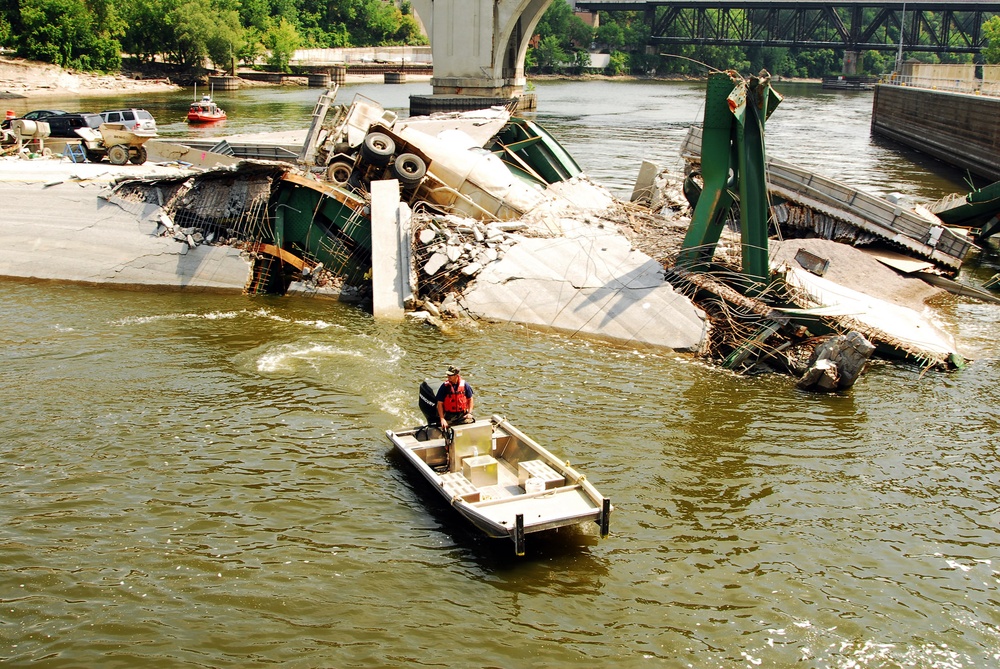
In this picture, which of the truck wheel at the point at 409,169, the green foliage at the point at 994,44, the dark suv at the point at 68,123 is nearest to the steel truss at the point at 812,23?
the green foliage at the point at 994,44

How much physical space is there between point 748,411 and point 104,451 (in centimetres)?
949

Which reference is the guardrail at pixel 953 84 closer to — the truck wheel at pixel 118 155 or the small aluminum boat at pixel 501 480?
the truck wheel at pixel 118 155

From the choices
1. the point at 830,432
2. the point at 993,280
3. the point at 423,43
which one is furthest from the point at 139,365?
the point at 423,43

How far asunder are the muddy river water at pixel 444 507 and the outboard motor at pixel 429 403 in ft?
2.67

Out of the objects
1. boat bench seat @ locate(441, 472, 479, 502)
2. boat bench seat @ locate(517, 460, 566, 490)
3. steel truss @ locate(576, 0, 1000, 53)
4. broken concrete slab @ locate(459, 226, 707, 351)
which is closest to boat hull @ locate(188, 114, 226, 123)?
broken concrete slab @ locate(459, 226, 707, 351)

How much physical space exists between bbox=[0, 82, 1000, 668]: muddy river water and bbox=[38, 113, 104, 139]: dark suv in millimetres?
14843

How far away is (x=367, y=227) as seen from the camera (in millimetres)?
19781

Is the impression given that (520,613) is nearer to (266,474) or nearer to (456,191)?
(266,474)

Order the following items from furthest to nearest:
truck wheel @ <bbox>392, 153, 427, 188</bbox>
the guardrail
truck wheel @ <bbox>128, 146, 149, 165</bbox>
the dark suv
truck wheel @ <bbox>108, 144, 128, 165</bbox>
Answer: the guardrail → the dark suv → truck wheel @ <bbox>128, 146, 149, 165</bbox> → truck wheel @ <bbox>108, 144, 128, 165</bbox> → truck wheel @ <bbox>392, 153, 427, 188</bbox>

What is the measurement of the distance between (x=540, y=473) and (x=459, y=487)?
3.19 feet

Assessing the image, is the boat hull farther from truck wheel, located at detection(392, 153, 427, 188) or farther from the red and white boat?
truck wheel, located at detection(392, 153, 427, 188)

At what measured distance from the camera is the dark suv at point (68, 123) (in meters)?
31.6

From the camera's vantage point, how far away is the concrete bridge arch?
63.7m

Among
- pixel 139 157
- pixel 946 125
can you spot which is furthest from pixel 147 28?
pixel 946 125
